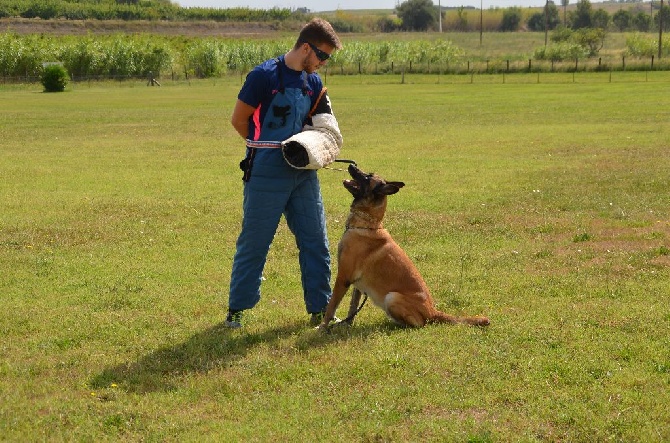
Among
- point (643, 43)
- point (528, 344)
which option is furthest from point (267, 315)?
point (643, 43)

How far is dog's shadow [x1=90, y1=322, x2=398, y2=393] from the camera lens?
6.20m

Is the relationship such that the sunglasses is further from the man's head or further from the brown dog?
the brown dog

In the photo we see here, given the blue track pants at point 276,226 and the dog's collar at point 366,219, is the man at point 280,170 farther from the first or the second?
the dog's collar at point 366,219

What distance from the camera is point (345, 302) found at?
8.52 m

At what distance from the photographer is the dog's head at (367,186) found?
708 centimetres

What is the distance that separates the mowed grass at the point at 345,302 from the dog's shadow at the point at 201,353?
0.9 inches

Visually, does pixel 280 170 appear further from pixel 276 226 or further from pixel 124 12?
pixel 124 12

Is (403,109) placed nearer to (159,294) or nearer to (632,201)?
(632,201)

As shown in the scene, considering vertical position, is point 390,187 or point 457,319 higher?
point 390,187

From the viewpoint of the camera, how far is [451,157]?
20.5 metres

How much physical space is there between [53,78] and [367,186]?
53.3 m

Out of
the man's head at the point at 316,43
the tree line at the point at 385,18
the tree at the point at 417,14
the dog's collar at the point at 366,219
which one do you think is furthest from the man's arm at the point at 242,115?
the tree at the point at 417,14

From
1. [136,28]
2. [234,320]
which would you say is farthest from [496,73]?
[136,28]

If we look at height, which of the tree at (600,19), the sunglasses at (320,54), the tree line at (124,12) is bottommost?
the sunglasses at (320,54)
